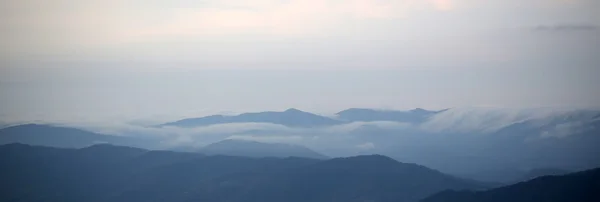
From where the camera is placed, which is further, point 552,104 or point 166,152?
point 166,152

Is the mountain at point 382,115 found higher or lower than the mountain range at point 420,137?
higher

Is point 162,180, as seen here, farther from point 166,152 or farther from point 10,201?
point 10,201

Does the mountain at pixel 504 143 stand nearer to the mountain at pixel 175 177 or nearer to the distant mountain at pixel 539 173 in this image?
the distant mountain at pixel 539 173

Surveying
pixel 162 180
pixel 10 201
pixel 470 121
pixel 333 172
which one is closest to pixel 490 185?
pixel 470 121

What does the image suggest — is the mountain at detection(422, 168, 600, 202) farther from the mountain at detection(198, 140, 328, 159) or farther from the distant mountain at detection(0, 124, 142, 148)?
the distant mountain at detection(0, 124, 142, 148)

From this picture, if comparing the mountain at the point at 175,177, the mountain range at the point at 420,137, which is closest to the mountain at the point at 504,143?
the mountain range at the point at 420,137

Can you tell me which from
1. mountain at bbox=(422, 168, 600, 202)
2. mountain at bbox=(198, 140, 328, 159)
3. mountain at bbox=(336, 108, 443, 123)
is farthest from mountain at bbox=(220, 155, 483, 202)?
mountain at bbox=(336, 108, 443, 123)
